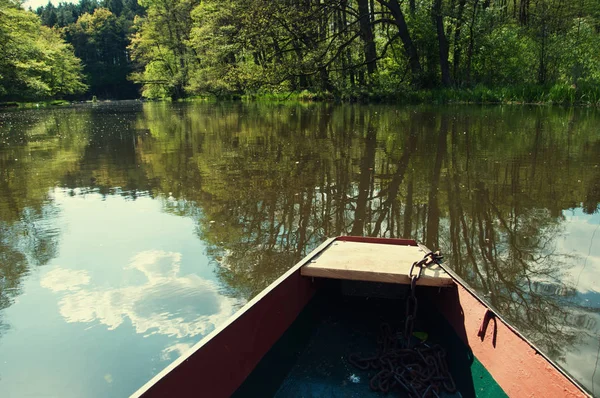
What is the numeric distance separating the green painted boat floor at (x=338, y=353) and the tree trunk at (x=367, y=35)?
2014cm

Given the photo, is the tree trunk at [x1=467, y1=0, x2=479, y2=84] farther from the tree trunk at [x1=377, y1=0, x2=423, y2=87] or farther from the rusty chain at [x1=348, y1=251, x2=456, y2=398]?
the rusty chain at [x1=348, y1=251, x2=456, y2=398]

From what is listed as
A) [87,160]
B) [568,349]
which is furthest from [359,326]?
[87,160]

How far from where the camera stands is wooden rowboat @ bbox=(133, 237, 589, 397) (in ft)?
6.42

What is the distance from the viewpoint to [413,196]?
20.3ft

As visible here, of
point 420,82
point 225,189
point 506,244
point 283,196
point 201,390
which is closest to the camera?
point 201,390

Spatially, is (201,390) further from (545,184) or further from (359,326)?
(545,184)

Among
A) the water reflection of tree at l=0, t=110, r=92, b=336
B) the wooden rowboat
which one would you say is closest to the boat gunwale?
the wooden rowboat

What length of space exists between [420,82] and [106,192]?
61.5 ft

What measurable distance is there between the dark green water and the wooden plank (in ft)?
2.75

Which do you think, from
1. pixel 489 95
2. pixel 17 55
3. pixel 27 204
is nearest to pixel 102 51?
pixel 17 55

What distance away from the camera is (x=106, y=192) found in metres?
7.13

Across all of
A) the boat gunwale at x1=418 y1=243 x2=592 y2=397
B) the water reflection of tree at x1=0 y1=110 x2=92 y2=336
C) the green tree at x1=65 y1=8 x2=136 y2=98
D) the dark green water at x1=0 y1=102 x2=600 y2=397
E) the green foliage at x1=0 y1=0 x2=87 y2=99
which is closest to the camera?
the boat gunwale at x1=418 y1=243 x2=592 y2=397

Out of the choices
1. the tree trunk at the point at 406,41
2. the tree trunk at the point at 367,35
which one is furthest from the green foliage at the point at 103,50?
the tree trunk at the point at 406,41

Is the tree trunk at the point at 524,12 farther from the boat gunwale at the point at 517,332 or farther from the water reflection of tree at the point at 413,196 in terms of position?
the boat gunwale at the point at 517,332
